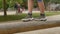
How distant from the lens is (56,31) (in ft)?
4.31

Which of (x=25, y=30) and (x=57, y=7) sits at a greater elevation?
(x=25, y=30)

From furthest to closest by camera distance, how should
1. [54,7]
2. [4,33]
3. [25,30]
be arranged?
1. [54,7]
2. [25,30]
3. [4,33]

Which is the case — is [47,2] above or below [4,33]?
below

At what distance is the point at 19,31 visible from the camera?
1018 mm

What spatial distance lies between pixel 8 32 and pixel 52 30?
0.44 m

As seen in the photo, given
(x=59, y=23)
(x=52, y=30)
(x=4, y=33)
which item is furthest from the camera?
(x=52, y=30)

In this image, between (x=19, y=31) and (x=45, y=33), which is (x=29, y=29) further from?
(x=45, y=33)

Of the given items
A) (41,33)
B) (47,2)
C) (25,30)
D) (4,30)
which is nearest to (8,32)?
(4,30)

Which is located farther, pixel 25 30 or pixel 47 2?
pixel 47 2

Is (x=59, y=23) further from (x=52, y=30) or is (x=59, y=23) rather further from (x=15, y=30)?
(x=15, y=30)

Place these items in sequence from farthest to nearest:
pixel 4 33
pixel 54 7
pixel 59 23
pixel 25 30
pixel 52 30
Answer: pixel 54 7 < pixel 52 30 < pixel 59 23 < pixel 25 30 < pixel 4 33

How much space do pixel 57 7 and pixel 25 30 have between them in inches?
635

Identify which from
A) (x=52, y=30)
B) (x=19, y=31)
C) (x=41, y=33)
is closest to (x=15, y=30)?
(x=19, y=31)

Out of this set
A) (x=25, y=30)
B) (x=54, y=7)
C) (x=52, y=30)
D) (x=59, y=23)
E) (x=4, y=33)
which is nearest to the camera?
(x=4, y=33)
